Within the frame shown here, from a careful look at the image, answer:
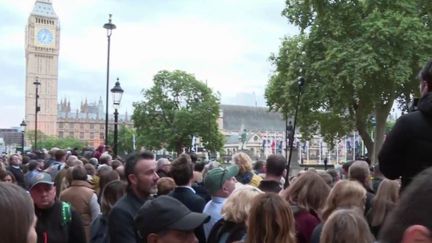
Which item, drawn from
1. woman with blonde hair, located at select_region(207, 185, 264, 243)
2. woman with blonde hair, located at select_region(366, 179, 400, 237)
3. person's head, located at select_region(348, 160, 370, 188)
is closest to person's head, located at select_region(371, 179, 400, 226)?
woman with blonde hair, located at select_region(366, 179, 400, 237)

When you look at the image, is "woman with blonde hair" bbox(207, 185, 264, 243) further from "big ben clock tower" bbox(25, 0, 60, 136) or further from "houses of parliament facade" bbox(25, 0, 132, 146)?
"big ben clock tower" bbox(25, 0, 60, 136)

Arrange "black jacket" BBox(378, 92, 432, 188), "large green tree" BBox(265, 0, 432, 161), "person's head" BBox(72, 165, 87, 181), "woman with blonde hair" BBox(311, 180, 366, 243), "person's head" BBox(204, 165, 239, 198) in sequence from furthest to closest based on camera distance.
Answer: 1. "large green tree" BBox(265, 0, 432, 161)
2. "person's head" BBox(72, 165, 87, 181)
3. "person's head" BBox(204, 165, 239, 198)
4. "woman with blonde hair" BBox(311, 180, 366, 243)
5. "black jacket" BBox(378, 92, 432, 188)

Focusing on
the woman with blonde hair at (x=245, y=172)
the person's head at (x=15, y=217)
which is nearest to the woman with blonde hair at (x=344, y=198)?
the person's head at (x=15, y=217)

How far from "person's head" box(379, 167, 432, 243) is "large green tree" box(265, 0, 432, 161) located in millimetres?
Result: 29221

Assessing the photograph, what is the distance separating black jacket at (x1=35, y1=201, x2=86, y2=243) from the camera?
5.20 metres

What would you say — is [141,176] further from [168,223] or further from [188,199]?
[168,223]

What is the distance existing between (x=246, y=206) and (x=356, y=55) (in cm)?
2678

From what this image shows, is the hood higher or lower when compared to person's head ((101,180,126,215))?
higher

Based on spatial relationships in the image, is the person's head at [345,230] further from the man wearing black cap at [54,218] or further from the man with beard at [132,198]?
the man wearing black cap at [54,218]

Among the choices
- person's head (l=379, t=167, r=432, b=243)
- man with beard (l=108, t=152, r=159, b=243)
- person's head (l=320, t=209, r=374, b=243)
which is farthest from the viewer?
man with beard (l=108, t=152, r=159, b=243)

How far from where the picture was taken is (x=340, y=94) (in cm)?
3181

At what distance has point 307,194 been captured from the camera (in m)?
5.54

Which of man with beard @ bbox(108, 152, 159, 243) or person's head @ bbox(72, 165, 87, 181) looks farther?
person's head @ bbox(72, 165, 87, 181)

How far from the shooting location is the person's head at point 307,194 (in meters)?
5.53
